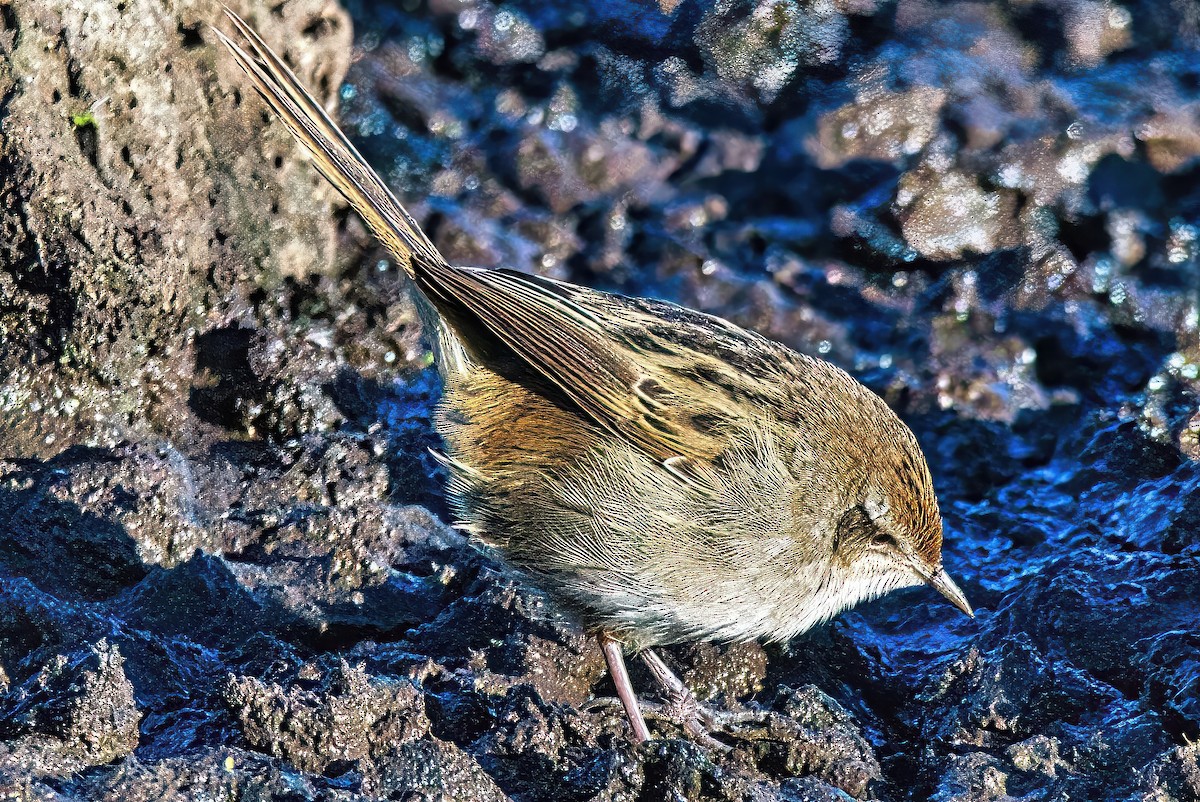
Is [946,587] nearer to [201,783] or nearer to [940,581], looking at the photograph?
[940,581]

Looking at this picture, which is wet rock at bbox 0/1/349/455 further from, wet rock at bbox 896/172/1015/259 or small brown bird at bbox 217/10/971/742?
wet rock at bbox 896/172/1015/259

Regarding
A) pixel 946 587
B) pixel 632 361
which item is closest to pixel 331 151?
pixel 632 361

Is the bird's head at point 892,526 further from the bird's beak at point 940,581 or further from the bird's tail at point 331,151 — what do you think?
the bird's tail at point 331,151

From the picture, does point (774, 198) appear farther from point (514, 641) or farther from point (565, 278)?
point (514, 641)

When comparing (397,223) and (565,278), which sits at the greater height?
(397,223)

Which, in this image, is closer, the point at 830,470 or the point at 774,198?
the point at 830,470

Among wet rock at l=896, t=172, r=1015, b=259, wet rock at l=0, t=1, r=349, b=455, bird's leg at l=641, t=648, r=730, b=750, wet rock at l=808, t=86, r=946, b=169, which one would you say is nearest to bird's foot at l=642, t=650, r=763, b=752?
bird's leg at l=641, t=648, r=730, b=750

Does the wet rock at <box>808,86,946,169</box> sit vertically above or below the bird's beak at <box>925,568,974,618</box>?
above

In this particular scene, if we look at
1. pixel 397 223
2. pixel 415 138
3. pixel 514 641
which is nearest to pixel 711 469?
pixel 514 641

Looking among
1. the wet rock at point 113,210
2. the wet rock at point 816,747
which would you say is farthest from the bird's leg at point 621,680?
the wet rock at point 113,210
